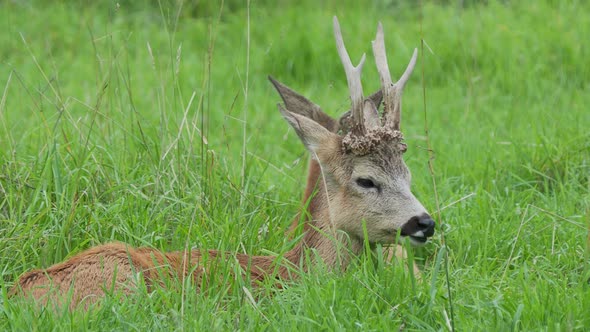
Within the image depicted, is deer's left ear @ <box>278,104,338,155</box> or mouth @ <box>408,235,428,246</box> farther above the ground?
deer's left ear @ <box>278,104,338,155</box>

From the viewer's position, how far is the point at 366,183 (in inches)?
206

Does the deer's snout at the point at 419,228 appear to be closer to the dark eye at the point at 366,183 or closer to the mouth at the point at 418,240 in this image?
the mouth at the point at 418,240

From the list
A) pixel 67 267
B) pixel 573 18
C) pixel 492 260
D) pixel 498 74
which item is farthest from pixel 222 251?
pixel 573 18

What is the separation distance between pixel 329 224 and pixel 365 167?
13.4 inches

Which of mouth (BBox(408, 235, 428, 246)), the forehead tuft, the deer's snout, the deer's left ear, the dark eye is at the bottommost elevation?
mouth (BBox(408, 235, 428, 246))

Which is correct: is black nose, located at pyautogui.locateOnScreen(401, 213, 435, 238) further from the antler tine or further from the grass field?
the antler tine

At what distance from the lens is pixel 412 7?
10.4 metres

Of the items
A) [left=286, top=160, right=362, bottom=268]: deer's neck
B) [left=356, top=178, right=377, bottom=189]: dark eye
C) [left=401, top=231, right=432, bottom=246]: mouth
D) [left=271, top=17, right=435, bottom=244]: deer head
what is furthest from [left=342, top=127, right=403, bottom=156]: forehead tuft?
[left=401, top=231, right=432, bottom=246]: mouth

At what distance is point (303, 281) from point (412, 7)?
6.22 m

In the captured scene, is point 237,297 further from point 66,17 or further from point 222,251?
point 66,17

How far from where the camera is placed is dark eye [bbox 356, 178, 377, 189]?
5223 mm

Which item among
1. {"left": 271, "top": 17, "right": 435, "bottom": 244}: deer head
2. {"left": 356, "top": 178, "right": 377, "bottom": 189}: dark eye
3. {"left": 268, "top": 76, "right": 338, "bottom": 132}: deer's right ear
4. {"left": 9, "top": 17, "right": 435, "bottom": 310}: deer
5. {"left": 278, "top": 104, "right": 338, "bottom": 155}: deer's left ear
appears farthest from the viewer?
{"left": 268, "top": 76, "right": 338, "bottom": 132}: deer's right ear

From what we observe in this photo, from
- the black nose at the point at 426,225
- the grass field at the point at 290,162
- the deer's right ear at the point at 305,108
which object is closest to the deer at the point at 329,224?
the black nose at the point at 426,225

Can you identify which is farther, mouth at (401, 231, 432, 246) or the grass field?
mouth at (401, 231, 432, 246)
